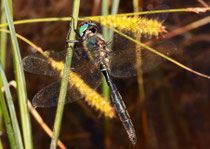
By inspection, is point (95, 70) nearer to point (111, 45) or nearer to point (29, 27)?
point (111, 45)

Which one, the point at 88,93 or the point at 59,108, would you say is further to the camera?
the point at 88,93

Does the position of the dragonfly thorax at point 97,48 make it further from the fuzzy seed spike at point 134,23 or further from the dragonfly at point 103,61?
the fuzzy seed spike at point 134,23

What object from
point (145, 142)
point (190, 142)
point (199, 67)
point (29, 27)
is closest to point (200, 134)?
point (190, 142)

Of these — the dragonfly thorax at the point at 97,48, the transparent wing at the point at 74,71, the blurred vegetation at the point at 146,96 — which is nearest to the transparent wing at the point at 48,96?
the transparent wing at the point at 74,71

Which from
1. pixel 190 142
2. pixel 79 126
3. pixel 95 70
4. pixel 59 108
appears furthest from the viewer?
pixel 79 126

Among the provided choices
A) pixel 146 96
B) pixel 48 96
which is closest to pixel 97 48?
pixel 48 96

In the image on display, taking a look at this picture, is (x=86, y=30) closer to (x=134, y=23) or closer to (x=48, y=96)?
(x=134, y=23)
